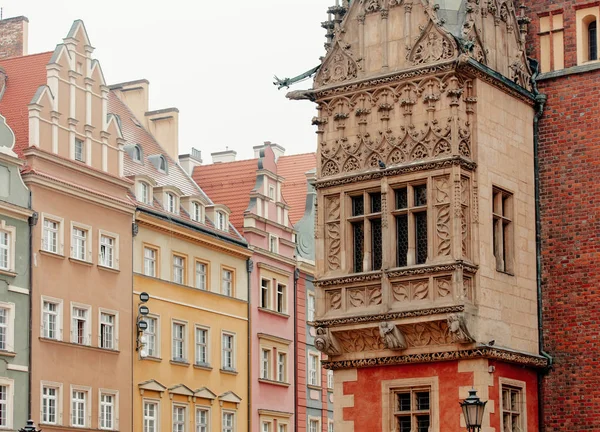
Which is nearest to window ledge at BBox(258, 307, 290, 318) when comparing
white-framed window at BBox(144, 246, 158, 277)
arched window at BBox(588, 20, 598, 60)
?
white-framed window at BBox(144, 246, 158, 277)

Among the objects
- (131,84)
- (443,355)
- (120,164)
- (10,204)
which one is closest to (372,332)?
(443,355)

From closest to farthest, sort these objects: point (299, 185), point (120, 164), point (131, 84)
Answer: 1. point (120, 164)
2. point (131, 84)
3. point (299, 185)

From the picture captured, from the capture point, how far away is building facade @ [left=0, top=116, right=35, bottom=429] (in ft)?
125

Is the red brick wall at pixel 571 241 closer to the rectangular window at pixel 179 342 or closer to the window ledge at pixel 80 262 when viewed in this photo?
the window ledge at pixel 80 262

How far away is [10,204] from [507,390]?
17646 mm

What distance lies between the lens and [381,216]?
26125 mm

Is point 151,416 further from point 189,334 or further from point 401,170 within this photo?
point 401,170

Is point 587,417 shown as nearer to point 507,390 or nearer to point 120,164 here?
point 507,390

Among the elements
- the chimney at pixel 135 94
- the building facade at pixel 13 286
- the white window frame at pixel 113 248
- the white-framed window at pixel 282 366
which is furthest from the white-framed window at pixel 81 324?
the chimney at pixel 135 94

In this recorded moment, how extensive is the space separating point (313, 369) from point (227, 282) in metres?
6.14

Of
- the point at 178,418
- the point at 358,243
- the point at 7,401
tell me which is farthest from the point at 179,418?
the point at 358,243

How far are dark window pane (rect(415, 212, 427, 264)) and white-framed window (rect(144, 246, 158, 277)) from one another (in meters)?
19.7

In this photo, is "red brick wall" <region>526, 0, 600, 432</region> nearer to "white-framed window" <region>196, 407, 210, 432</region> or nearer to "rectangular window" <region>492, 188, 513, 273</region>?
"rectangular window" <region>492, 188, 513, 273</region>

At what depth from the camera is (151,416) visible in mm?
44000
